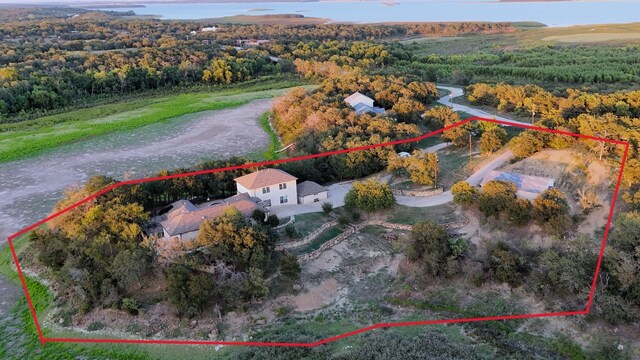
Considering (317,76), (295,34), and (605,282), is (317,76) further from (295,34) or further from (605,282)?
(605,282)

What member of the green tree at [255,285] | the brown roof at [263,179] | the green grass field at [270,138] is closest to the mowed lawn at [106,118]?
the green grass field at [270,138]

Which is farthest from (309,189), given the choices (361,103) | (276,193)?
(361,103)

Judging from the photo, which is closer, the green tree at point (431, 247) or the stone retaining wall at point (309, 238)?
the green tree at point (431, 247)

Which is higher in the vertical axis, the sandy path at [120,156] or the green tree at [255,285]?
the sandy path at [120,156]

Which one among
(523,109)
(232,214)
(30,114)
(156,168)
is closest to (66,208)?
(232,214)

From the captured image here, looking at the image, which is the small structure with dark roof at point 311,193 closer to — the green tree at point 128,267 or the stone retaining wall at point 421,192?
the stone retaining wall at point 421,192

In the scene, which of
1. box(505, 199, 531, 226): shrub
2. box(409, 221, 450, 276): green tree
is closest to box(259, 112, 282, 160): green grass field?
box(409, 221, 450, 276): green tree
